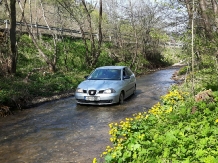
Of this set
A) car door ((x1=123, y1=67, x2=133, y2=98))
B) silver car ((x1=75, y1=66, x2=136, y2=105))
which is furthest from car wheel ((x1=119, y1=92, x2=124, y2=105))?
car door ((x1=123, y1=67, x2=133, y2=98))

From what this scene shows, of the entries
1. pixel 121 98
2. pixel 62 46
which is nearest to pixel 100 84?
pixel 121 98

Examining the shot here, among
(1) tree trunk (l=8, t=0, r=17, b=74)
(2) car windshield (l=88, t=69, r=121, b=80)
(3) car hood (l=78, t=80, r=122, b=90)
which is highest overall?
(1) tree trunk (l=8, t=0, r=17, b=74)

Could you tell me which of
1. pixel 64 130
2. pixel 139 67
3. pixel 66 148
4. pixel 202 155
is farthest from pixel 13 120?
pixel 139 67

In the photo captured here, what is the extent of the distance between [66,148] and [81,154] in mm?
559

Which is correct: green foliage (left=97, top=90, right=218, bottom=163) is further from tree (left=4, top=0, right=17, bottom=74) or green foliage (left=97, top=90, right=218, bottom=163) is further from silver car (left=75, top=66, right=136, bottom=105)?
tree (left=4, top=0, right=17, bottom=74)

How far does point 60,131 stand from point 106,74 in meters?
4.76

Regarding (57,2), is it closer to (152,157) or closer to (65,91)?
(65,91)

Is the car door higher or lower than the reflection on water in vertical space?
higher

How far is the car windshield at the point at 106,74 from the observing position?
11914 millimetres

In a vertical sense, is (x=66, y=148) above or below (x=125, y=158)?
below

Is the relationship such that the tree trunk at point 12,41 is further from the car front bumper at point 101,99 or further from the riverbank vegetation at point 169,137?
the riverbank vegetation at point 169,137

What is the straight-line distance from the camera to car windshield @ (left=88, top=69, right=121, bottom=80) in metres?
11.9

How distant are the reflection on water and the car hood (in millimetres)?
818

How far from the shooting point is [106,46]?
31.0 m
